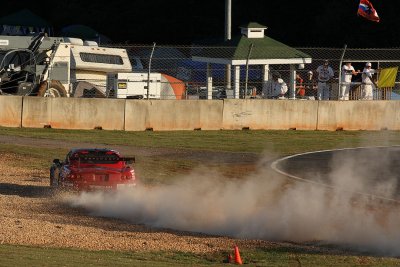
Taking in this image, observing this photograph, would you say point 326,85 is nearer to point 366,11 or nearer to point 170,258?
point 366,11

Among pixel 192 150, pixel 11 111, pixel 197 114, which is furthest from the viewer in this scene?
pixel 197 114

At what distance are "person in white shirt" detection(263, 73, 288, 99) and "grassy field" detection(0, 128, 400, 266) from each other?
8.15 feet

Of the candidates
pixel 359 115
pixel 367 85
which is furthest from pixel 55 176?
pixel 367 85

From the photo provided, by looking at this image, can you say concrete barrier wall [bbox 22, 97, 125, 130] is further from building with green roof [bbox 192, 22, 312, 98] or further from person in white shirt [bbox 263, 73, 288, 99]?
person in white shirt [bbox 263, 73, 288, 99]

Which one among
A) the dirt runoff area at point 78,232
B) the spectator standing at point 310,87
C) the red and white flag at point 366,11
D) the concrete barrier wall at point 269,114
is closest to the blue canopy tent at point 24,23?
the spectator standing at point 310,87

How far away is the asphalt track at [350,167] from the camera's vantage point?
27.7 metres

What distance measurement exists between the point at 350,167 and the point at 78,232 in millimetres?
13092

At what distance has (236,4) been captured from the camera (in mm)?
79438

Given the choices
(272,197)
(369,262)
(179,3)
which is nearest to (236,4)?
(179,3)

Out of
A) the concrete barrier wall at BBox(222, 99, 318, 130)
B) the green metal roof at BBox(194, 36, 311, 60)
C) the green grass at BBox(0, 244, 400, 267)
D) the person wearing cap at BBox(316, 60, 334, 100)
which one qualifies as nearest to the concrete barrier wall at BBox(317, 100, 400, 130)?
the concrete barrier wall at BBox(222, 99, 318, 130)

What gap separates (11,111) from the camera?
37.2 meters

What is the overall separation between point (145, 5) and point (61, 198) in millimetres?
57773

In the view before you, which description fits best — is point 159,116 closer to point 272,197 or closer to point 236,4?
point 272,197

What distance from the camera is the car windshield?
2450 cm
